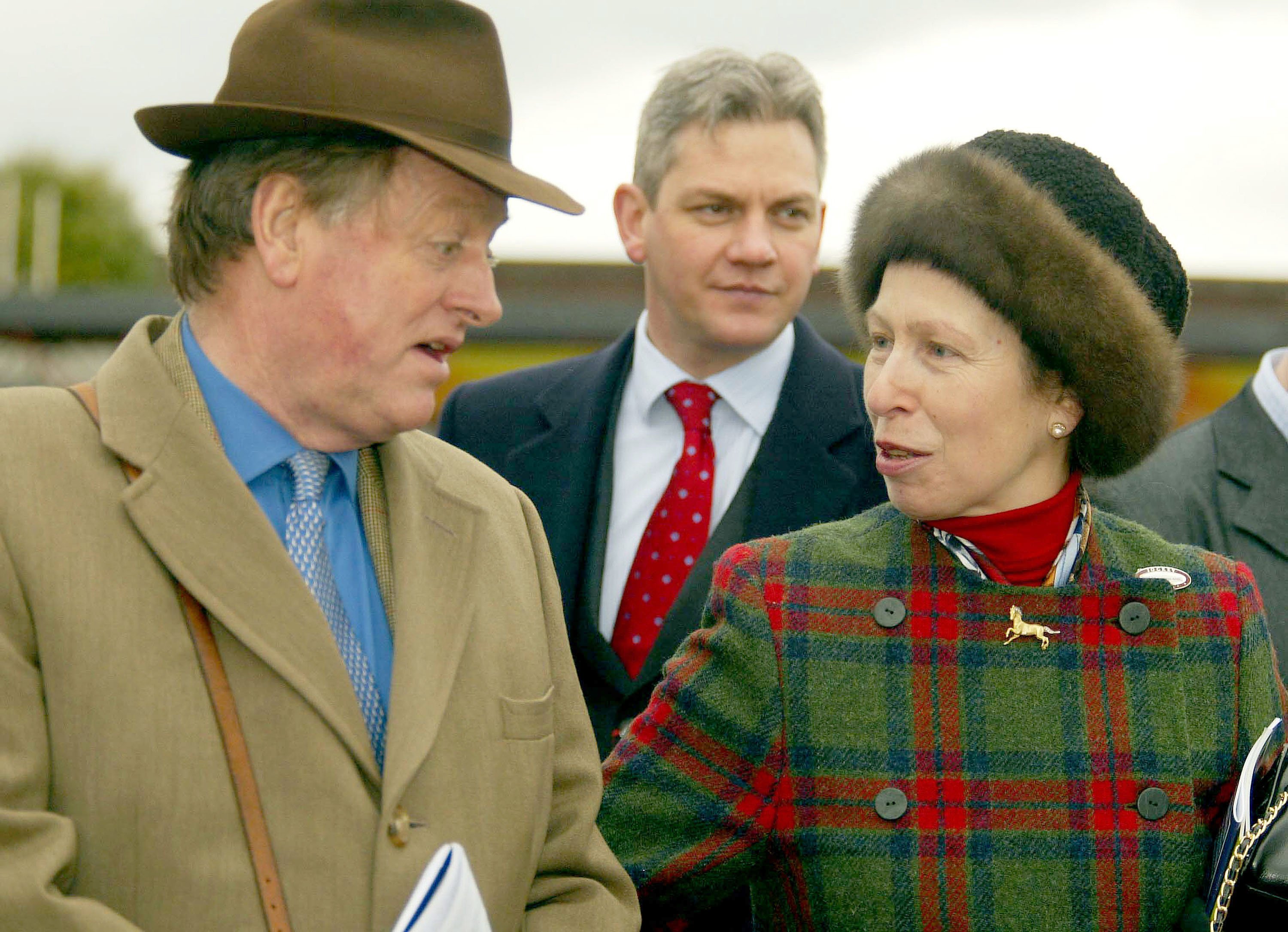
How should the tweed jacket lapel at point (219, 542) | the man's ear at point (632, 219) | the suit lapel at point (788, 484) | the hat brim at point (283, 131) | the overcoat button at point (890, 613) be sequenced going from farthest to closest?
the man's ear at point (632, 219) → the suit lapel at point (788, 484) → the overcoat button at point (890, 613) → the hat brim at point (283, 131) → the tweed jacket lapel at point (219, 542)

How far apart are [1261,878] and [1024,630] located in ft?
1.65

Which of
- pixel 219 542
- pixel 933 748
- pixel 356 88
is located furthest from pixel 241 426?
pixel 933 748

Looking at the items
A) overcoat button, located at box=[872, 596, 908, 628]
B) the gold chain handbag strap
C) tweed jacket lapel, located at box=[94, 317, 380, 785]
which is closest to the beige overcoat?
tweed jacket lapel, located at box=[94, 317, 380, 785]

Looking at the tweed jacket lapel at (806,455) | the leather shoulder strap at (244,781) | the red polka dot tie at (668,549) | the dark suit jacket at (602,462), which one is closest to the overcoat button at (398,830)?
the leather shoulder strap at (244,781)

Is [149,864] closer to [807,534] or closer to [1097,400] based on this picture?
[807,534]

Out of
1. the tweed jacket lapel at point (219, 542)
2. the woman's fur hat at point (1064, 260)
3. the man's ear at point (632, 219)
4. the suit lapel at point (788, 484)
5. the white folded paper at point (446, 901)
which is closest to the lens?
the white folded paper at point (446, 901)

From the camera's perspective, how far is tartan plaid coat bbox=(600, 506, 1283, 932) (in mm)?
2271

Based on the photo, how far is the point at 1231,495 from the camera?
3365 millimetres

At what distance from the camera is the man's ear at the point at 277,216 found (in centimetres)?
204

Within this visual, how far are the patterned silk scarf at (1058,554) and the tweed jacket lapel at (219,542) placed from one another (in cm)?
105

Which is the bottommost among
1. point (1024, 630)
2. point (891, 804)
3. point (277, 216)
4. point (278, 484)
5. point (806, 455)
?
point (891, 804)

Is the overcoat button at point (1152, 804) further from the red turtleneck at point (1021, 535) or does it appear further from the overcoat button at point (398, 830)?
the overcoat button at point (398, 830)

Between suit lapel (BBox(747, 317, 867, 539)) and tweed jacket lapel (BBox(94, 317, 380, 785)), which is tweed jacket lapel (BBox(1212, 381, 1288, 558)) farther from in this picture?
tweed jacket lapel (BBox(94, 317, 380, 785))

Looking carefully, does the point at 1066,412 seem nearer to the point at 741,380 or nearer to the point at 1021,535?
the point at 1021,535
